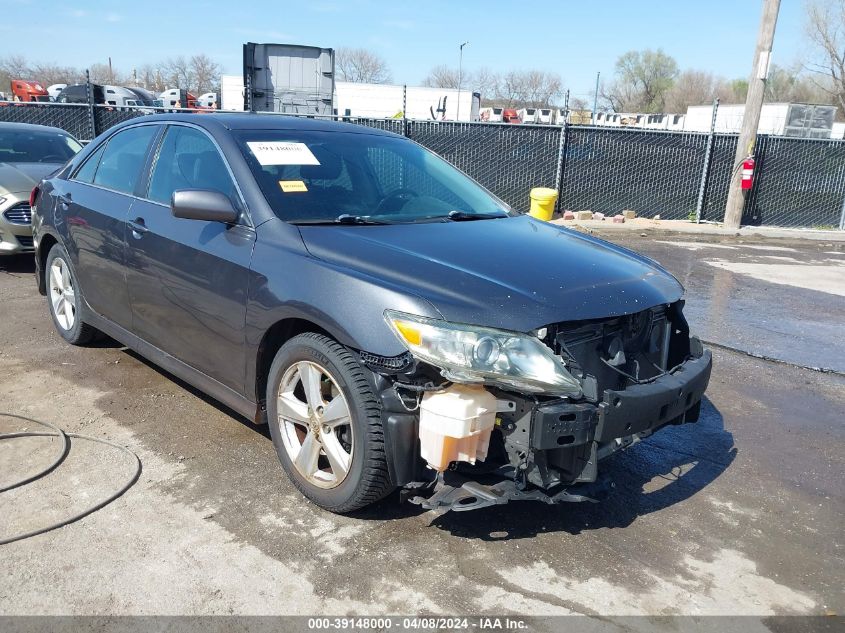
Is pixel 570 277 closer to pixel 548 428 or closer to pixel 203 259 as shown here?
pixel 548 428

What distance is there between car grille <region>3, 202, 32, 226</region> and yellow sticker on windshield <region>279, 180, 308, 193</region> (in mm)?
5463

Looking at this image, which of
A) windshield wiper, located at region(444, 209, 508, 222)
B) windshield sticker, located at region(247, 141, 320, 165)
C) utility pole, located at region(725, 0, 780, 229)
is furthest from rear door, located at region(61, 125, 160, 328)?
utility pole, located at region(725, 0, 780, 229)

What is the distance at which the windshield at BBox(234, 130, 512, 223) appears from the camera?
3701mm

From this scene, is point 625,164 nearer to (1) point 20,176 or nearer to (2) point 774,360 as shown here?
(2) point 774,360

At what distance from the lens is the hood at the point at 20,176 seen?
26.4 feet

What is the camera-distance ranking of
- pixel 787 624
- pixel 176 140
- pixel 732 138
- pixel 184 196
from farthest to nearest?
1. pixel 732 138
2. pixel 176 140
3. pixel 184 196
4. pixel 787 624

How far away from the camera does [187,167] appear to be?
162 inches

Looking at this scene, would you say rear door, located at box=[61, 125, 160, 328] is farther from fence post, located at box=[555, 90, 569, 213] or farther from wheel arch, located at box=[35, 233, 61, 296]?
fence post, located at box=[555, 90, 569, 213]

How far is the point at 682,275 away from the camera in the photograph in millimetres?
9883

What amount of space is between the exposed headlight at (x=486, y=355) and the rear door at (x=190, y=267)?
1.12m

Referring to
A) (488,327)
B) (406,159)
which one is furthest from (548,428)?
(406,159)

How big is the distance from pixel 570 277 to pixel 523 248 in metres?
0.42

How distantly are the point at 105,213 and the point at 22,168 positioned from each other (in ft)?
16.3

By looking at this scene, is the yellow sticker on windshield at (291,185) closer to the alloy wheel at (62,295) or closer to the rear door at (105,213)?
the rear door at (105,213)
